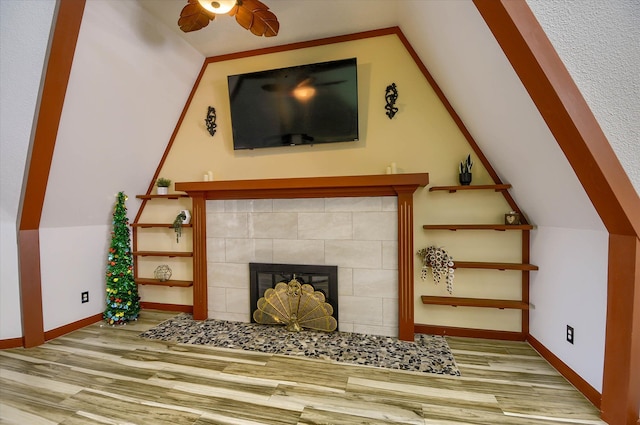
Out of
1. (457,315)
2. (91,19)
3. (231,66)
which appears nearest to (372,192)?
(457,315)

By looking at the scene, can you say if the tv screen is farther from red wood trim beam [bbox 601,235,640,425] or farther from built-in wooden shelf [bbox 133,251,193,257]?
red wood trim beam [bbox 601,235,640,425]

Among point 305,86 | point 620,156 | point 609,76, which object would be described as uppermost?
point 305,86

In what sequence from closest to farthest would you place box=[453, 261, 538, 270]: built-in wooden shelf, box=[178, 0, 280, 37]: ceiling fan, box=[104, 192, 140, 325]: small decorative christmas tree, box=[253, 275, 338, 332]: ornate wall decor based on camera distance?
box=[178, 0, 280, 37]: ceiling fan < box=[453, 261, 538, 270]: built-in wooden shelf < box=[253, 275, 338, 332]: ornate wall decor < box=[104, 192, 140, 325]: small decorative christmas tree

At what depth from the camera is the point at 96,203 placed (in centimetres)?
316

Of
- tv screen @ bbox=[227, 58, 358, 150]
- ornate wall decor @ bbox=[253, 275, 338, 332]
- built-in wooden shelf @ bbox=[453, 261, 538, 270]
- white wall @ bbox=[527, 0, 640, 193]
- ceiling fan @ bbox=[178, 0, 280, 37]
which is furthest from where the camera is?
ornate wall decor @ bbox=[253, 275, 338, 332]

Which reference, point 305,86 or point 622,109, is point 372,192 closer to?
point 305,86

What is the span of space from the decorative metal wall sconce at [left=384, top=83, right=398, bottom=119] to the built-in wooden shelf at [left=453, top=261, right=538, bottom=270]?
66.7 inches

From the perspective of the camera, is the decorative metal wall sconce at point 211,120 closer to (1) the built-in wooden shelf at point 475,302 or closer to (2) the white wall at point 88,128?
(2) the white wall at point 88,128

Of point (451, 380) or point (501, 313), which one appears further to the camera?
point (501, 313)

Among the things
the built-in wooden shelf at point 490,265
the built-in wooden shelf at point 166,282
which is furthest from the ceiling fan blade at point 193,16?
the built-in wooden shelf at point 490,265

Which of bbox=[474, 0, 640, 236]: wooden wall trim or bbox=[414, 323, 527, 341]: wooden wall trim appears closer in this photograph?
bbox=[474, 0, 640, 236]: wooden wall trim

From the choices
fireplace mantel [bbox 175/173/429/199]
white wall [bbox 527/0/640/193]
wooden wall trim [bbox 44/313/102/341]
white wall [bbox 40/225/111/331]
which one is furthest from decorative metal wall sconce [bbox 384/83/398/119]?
wooden wall trim [bbox 44/313/102/341]

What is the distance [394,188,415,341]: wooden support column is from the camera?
267 centimetres

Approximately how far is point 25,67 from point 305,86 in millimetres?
2213
